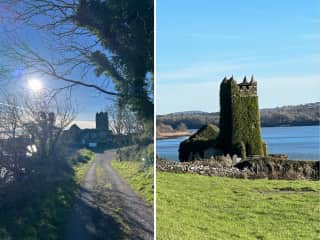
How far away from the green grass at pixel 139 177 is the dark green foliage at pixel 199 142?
0.60 meters

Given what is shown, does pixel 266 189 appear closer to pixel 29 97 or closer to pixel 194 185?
pixel 194 185

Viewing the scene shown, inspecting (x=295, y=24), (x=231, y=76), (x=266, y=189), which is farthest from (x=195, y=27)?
(x=266, y=189)

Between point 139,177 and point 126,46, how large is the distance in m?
0.70

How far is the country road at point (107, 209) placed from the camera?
88.0 inches

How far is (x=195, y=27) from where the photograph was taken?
9.19 feet

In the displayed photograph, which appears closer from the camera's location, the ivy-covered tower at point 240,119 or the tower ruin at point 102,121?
the tower ruin at point 102,121

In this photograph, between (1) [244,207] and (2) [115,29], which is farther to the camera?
(1) [244,207]

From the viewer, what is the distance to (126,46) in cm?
227

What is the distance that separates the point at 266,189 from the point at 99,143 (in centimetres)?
121

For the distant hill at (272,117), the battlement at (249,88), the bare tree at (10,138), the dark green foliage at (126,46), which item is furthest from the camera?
the battlement at (249,88)

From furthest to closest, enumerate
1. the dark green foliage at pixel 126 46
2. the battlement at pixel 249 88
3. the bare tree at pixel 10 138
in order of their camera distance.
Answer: the battlement at pixel 249 88
the dark green foliage at pixel 126 46
the bare tree at pixel 10 138

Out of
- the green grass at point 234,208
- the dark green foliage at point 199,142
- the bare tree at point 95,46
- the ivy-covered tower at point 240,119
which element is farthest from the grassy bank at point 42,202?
the ivy-covered tower at point 240,119

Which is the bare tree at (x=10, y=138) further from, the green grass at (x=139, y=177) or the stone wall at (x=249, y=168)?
the stone wall at (x=249, y=168)

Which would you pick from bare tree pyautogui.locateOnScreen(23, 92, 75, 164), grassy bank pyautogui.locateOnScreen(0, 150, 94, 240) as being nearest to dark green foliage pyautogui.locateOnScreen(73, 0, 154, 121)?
bare tree pyautogui.locateOnScreen(23, 92, 75, 164)
